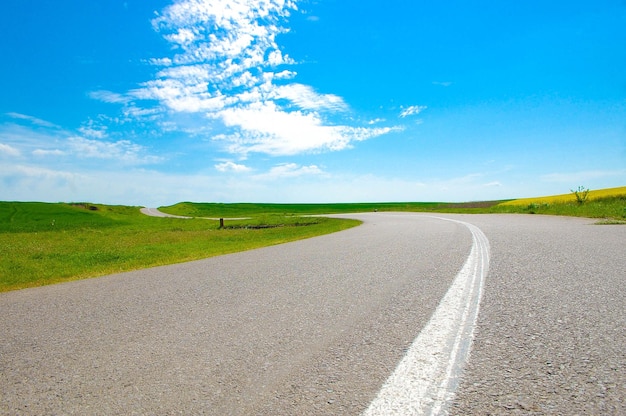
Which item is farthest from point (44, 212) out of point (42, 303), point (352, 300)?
point (352, 300)

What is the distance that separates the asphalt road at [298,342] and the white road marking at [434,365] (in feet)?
0.29

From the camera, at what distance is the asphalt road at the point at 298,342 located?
271 centimetres

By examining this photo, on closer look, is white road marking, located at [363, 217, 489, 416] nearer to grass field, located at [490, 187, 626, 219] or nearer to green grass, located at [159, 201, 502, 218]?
grass field, located at [490, 187, 626, 219]

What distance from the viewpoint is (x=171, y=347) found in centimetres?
382

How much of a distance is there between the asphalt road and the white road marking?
0.29ft

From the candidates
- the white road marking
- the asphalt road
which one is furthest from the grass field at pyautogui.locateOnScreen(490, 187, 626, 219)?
the white road marking

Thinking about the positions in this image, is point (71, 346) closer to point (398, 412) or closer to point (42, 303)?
point (42, 303)

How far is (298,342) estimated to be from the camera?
378 centimetres

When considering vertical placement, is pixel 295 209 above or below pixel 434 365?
above

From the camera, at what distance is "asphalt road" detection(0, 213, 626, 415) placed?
2.71 metres

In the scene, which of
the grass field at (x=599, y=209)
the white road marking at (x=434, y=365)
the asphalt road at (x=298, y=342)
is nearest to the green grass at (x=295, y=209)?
the grass field at (x=599, y=209)

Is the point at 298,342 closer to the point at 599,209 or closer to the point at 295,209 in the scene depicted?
the point at 599,209

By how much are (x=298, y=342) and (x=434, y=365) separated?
4.24 feet

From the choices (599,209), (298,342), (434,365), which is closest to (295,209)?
(599,209)
